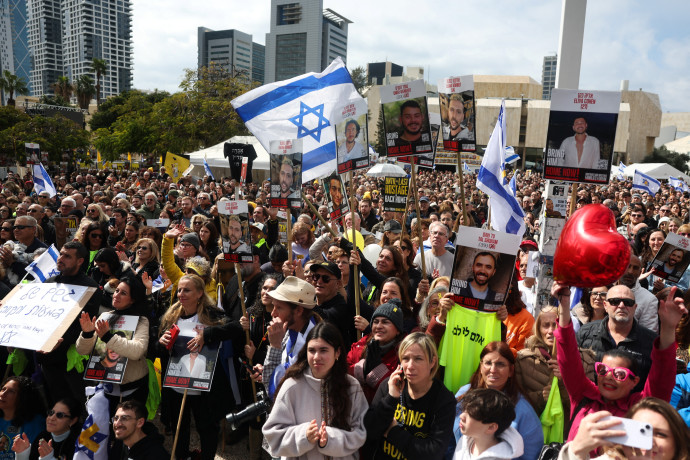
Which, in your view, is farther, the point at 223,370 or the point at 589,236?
the point at 223,370

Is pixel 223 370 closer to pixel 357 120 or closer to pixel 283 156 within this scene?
pixel 283 156

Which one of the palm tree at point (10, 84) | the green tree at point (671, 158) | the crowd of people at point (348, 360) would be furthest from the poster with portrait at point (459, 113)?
the green tree at point (671, 158)

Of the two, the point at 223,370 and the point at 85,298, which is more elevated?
the point at 85,298

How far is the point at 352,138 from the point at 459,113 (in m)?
1.17

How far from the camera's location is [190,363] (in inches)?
156

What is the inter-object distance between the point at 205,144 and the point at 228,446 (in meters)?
32.7

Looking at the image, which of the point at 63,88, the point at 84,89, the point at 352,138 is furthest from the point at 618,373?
the point at 63,88

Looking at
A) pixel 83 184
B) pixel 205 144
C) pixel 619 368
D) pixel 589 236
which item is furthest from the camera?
pixel 205 144

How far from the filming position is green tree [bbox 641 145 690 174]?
70125 millimetres

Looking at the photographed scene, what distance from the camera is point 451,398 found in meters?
2.86

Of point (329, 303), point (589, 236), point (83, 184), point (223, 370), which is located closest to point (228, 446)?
point (223, 370)

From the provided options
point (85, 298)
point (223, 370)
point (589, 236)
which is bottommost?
point (223, 370)

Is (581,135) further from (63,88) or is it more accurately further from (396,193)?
(63,88)

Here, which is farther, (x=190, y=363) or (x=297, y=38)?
(x=297, y=38)
